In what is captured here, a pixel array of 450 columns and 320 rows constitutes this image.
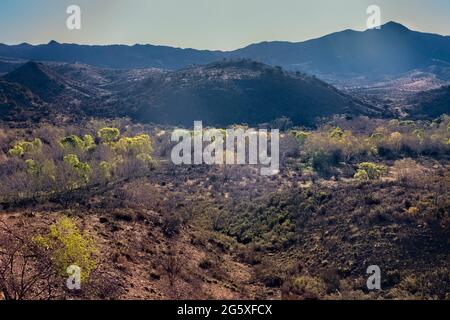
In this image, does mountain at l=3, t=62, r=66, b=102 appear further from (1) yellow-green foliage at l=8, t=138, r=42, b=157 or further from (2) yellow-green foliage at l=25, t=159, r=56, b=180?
(2) yellow-green foliage at l=25, t=159, r=56, b=180

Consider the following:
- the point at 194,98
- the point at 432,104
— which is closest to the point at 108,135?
the point at 194,98

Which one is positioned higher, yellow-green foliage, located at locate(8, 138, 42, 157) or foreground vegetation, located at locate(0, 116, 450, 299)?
yellow-green foliage, located at locate(8, 138, 42, 157)

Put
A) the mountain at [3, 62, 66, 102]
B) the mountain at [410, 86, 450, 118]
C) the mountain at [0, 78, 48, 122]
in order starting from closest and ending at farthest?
1. the mountain at [0, 78, 48, 122]
2. the mountain at [410, 86, 450, 118]
3. the mountain at [3, 62, 66, 102]

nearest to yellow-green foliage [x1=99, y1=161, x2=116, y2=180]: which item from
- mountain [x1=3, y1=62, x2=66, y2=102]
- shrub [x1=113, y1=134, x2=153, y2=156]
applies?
shrub [x1=113, y1=134, x2=153, y2=156]

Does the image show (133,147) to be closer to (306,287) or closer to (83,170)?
(83,170)

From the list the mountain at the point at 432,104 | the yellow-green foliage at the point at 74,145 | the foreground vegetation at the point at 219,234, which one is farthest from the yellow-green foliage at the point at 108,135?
the mountain at the point at 432,104

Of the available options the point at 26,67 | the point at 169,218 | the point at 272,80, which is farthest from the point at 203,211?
the point at 26,67
